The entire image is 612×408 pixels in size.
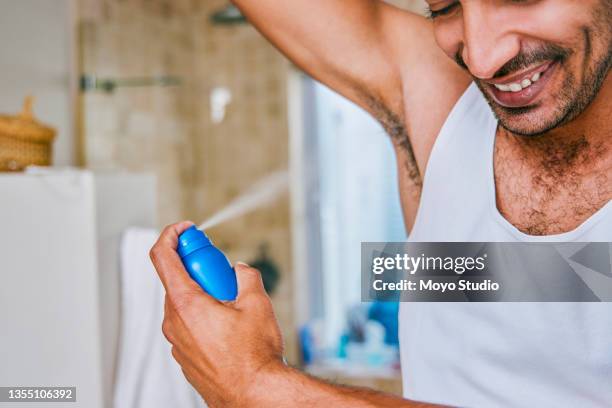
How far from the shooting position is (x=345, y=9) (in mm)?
703

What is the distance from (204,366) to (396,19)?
447 millimetres

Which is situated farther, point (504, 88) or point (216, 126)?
point (216, 126)

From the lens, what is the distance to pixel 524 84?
559 mm

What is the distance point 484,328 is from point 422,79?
0.28 m

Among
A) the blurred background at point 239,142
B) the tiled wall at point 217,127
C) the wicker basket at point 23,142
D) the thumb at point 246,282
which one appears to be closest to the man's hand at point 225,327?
the thumb at point 246,282

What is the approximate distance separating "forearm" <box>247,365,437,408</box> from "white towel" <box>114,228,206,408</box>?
9.9 inches

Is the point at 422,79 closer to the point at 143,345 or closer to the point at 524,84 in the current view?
the point at 524,84

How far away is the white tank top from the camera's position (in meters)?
0.57

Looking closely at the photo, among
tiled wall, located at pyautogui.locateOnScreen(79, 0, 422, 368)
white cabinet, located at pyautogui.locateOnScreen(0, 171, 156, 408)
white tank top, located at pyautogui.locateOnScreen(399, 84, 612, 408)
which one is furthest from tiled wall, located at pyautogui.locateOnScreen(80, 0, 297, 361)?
white tank top, located at pyautogui.locateOnScreen(399, 84, 612, 408)

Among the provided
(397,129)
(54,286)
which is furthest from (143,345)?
(397,129)

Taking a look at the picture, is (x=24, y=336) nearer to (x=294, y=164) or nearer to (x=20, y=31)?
(x=20, y=31)

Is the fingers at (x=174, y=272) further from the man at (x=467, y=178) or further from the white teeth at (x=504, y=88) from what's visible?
the white teeth at (x=504, y=88)

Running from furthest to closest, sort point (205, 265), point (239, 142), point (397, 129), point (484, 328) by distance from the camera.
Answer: point (239, 142)
point (397, 129)
point (484, 328)
point (205, 265)

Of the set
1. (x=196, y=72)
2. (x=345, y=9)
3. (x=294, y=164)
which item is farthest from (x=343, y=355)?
(x=345, y=9)
